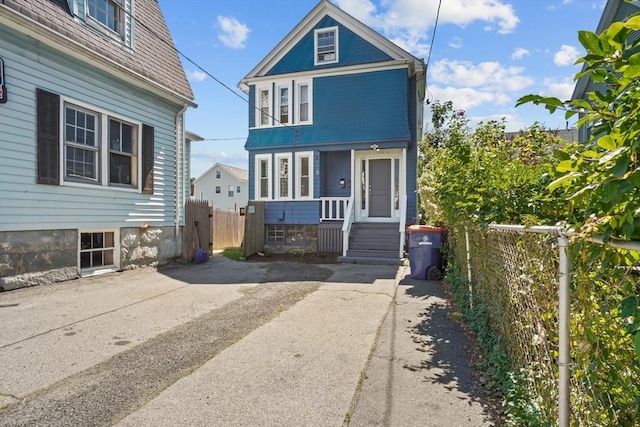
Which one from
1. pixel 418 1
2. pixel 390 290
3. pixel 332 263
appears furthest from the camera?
pixel 332 263

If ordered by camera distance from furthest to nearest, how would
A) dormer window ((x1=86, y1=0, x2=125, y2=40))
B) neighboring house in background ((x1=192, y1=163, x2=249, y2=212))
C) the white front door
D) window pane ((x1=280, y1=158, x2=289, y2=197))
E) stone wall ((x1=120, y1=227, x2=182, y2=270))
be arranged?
neighboring house in background ((x1=192, y1=163, x2=249, y2=212)) < window pane ((x1=280, y1=158, x2=289, y2=197)) < the white front door < stone wall ((x1=120, y1=227, x2=182, y2=270)) < dormer window ((x1=86, y1=0, x2=125, y2=40))

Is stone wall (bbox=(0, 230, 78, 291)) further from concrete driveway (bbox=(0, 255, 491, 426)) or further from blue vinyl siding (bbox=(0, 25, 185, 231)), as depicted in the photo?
concrete driveway (bbox=(0, 255, 491, 426))

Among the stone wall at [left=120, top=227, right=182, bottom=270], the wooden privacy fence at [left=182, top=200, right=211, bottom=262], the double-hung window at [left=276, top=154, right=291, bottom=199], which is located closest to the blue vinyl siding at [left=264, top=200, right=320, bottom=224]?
the double-hung window at [left=276, top=154, right=291, bottom=199]

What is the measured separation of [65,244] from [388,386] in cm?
705

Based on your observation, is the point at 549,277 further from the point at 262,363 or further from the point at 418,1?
the point at 418,1

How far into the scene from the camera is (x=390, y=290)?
271 inches

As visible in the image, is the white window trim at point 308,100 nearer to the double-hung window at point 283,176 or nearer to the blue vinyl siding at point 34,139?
the double-hung window at point 283,176

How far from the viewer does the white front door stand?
12.5m

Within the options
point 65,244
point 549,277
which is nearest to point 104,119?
point 65,244

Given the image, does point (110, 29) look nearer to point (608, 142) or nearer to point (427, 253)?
point (427, 253)

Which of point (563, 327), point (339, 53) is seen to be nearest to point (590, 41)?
point (563, 327)

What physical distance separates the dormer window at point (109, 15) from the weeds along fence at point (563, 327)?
30.3ft

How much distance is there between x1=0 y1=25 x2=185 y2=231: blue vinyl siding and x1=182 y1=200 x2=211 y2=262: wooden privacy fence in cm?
113

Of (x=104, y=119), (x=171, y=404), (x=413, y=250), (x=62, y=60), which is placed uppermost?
(x=62, y=60)
